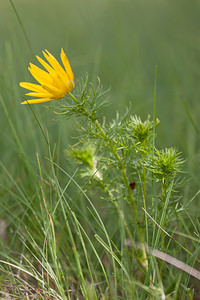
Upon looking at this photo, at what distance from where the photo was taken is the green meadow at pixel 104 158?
998 millimetres

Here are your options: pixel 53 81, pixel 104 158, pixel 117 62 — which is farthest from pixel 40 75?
pixel 117 62

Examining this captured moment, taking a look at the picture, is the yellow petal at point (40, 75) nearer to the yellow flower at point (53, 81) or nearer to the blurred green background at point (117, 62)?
Answer: the yellow flower at point (53, 81)

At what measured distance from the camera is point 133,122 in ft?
3.43

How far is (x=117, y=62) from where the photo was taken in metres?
2.79

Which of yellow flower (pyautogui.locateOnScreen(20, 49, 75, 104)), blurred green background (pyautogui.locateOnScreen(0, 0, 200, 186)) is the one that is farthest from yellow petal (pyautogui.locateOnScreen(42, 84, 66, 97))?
blurred green background (pyautogui.locateOnScreen(0, 0, 200, 186))

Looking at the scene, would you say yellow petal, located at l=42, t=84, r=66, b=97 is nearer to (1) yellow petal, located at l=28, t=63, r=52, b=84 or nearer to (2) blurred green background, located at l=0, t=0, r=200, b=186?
(1) yellow petal, located at l=28, t=63, r=52, b=84

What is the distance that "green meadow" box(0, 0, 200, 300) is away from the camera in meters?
1.00

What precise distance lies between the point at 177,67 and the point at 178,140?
901mm

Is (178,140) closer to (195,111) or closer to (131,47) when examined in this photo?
(195,111)

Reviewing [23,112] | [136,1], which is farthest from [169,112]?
[136,1]

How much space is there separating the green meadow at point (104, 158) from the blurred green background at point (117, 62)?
0.04 ft

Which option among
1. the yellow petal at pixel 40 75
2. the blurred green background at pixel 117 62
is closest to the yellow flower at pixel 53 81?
the yellow petal at pixel 40 75

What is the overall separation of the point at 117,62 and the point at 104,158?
1.85 metres

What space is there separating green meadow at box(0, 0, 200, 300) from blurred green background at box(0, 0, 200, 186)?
1 cm
